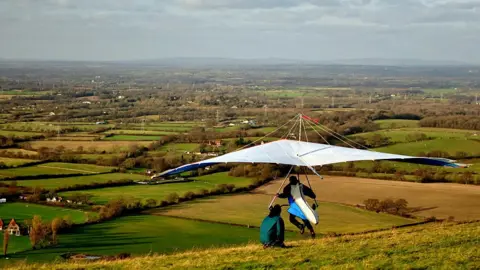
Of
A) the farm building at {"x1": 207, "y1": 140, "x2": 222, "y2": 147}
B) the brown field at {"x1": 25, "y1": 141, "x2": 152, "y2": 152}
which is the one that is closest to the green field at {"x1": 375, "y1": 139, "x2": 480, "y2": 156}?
the farm building at {"x1": 207, "y1": 140, "x2": 222, "y2": 147}

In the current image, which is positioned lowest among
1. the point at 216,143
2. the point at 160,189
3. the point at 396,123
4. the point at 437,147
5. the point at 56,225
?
the point at 160,189

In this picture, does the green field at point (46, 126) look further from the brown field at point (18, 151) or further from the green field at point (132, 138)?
the brown field at point (18, 151)

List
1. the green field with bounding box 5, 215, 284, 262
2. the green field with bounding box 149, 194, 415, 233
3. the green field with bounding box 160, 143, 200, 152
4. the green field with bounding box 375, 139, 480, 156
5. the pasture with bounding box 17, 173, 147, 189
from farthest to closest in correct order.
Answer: the green field with bounding box 160, 143, 200, 152
the green field with bounding box 375, 139, 480, 156
the pasture with bounding box 17, 173, 147, 189
the green field with bounding box 149, 194, 415, 233
the green field with bounding box 5, 215, 284, 262

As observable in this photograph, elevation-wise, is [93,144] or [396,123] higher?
[396,123]

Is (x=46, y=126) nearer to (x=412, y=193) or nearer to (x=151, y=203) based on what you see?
(x=151, y=203)

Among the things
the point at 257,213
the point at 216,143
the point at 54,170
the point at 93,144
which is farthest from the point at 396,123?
the point at 257,213

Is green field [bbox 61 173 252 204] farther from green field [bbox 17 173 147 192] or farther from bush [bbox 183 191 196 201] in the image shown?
green field [bbox 17 173 147 192]

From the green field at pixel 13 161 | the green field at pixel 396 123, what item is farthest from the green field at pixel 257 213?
the green field at pixel 396 123
